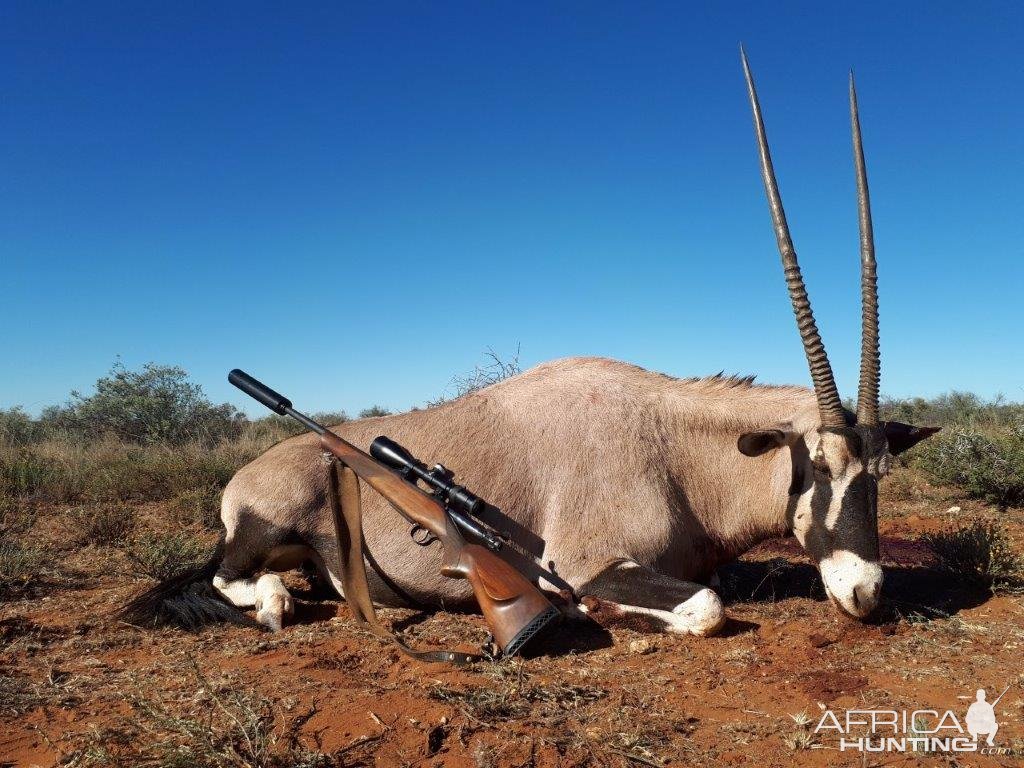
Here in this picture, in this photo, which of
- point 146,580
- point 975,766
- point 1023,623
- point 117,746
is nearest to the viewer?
point 975,766

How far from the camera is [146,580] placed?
5715 millimetres

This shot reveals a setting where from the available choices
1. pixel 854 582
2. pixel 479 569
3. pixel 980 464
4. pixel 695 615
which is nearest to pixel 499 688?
pixel 479 569

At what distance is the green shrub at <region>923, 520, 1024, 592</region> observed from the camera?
468 centimetres

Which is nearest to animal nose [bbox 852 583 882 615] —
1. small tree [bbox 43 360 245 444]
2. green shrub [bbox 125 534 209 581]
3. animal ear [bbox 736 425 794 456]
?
animal ear [bbox 736 425 794 456]

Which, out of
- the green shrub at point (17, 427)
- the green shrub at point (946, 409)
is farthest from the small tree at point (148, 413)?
the green shrub at point (946, 409)

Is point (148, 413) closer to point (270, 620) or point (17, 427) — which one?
point (17, 427)

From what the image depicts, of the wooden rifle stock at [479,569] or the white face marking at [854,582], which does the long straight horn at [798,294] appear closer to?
the white face marking at [854,582]

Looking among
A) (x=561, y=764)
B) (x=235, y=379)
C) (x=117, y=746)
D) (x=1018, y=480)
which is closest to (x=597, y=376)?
(x=235, y=379)

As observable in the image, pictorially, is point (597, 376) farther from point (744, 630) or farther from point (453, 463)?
point (744, 630)

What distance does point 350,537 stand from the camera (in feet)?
15.0

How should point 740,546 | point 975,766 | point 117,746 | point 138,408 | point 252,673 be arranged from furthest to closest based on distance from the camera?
point 138,408
point 740,546
point 252,673
point 117,746
point 975,766

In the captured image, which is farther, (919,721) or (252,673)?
(252,673)

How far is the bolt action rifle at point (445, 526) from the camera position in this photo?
3.54 m

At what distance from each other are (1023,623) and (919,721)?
5.86 feet
